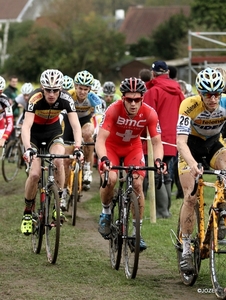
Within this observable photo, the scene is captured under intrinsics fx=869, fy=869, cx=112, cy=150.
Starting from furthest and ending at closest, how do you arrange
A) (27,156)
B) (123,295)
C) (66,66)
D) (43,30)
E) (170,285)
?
(43,30) → (66,66) → (27,156) → (170,285) → (123,295)

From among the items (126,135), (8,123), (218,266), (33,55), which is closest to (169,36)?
(33,55)

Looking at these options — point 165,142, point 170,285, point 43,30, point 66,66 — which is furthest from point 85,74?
point 43,30

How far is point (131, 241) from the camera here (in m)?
9.60

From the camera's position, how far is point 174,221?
13680 mm

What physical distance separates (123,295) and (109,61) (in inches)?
2604

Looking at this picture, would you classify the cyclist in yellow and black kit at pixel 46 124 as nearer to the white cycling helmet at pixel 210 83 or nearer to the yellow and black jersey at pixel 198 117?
the yellow and black jersey at pixel 198 117

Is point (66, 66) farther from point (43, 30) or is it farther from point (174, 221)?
point (174, 221)

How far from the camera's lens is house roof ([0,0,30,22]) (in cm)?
10269

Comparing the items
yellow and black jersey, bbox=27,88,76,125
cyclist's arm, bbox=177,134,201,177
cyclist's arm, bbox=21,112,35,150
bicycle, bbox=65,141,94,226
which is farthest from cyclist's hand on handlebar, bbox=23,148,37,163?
bicycle, bbox=65,141,94,226

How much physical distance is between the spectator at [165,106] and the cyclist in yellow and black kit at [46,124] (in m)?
2.16

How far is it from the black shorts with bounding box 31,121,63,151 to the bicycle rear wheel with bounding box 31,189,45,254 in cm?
102

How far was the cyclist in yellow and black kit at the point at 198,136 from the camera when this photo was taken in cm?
876

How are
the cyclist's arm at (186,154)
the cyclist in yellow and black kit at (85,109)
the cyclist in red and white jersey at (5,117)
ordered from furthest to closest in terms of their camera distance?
the cyclist in yellow and black kit at (85,109) < the cyclist in red and white jersey at (5,117) < the cyclist's arm at (186,154)

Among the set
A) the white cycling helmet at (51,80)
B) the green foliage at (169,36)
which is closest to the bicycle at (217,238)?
the white cycling helmet at (51,80)
